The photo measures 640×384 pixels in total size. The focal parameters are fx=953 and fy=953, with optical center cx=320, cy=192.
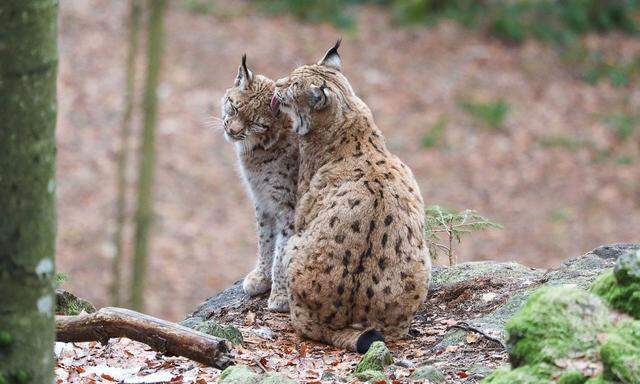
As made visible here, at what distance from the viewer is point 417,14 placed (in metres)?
21.8

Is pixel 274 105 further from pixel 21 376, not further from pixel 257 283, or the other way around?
pixel 21 376

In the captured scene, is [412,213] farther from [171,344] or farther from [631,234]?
[631,234]

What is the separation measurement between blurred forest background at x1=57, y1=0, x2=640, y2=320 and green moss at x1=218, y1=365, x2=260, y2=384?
9426mm

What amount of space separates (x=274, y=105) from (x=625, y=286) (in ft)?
12.0

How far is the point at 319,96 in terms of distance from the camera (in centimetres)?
698

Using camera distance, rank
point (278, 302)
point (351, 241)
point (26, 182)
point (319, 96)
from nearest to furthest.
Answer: point (26, 182) < point (351, 241) < point (319, 96) < point (278, 302)

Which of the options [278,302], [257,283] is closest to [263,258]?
[257,283]

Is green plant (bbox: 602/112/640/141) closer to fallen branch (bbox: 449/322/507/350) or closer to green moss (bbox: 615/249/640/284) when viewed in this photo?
fallen branch (bbox: 449/322/507/350)

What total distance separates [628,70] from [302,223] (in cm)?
1510

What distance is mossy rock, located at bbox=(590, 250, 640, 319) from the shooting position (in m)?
Result: 4.37

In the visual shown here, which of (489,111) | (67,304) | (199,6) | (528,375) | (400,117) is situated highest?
(199,6)

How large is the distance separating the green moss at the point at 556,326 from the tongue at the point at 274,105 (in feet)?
11.1

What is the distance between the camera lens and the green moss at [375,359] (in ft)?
19.0

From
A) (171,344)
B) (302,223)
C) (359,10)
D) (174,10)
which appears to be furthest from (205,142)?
(171,344)
